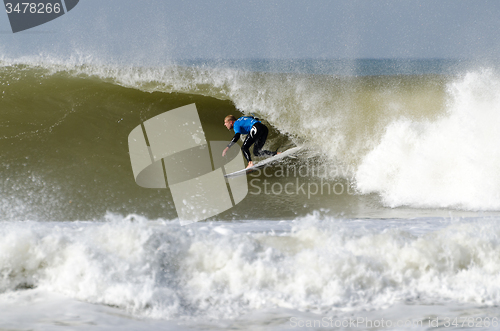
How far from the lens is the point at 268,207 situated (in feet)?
16.6

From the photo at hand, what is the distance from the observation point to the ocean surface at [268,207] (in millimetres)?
2336

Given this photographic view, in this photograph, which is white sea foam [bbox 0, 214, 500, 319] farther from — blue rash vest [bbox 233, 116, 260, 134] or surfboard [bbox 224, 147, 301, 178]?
blue rash vest [bbox 233, 116, 260, 134]

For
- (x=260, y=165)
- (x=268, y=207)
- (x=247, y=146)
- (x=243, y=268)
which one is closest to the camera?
(x=243, y=268)

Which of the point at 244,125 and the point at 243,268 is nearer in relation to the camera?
the point at 243,268

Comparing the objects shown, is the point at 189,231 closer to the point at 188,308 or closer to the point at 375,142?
the point at 188,308

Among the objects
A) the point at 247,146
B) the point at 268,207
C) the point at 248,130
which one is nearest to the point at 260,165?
the point at 247,146

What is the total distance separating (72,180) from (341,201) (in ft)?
12.9

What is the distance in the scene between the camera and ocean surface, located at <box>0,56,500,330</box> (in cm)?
234

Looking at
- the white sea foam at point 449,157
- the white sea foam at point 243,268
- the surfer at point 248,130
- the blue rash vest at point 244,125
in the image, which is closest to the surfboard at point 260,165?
the surfer at point 248,130

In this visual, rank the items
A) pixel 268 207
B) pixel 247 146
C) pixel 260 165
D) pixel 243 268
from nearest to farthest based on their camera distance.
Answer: pixel 243 268 → pixel 268 207 → pixel 247 146 → pixel 260 165

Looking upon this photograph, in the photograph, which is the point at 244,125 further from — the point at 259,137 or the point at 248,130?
the point at 259,137

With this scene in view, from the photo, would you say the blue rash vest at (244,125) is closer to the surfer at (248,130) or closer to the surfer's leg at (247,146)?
the surfer at (248,130)

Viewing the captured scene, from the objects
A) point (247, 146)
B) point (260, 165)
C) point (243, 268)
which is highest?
point (247, 146)

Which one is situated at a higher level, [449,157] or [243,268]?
[243,268]
